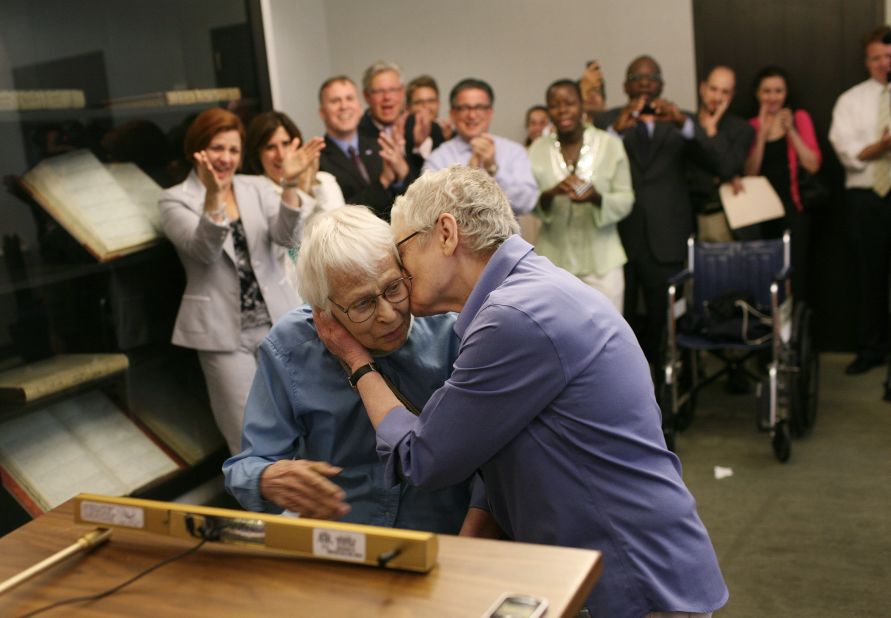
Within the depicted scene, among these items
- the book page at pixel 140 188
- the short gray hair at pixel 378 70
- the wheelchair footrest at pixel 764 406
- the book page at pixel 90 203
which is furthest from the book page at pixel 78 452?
the wheelchair footrest at pixel 764 406

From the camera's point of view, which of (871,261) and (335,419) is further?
(871,261)

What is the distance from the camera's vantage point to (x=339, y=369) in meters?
1.87

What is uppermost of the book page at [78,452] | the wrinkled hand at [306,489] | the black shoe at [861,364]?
the wrinkled hand at [306,489]

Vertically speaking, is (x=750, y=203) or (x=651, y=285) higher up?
(x=750, y=203)

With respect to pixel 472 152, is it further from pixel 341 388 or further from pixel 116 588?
pixel 116 588

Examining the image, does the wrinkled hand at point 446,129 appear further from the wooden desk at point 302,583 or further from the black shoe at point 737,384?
the wooden desk at point 302,583

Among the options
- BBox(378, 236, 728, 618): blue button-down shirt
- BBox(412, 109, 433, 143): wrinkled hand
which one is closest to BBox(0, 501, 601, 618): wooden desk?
BBox(378, 236, 728, 618): blue button-down shirt

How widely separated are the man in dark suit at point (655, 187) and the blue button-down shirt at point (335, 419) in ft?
11.0

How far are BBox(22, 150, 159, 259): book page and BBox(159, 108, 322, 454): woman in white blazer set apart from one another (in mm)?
113

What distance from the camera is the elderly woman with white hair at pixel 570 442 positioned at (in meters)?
1.55

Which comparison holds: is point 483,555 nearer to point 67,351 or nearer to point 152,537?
point 152,537

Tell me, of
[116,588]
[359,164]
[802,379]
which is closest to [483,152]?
[359,164]

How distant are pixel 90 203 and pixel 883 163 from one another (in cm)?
370

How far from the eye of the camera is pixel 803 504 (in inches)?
144
